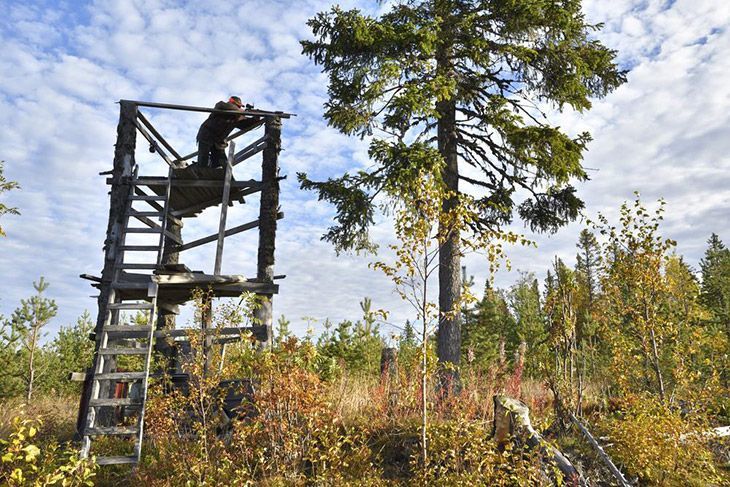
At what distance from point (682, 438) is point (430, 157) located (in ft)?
21.7

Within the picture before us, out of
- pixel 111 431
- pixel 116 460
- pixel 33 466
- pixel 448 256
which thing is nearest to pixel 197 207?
pixel 111 431

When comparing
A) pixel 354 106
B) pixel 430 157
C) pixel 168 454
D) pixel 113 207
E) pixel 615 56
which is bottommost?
pixel 168 454

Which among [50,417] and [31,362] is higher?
[31,362]

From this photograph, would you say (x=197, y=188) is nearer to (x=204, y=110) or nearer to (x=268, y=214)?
(x=204, y=110)

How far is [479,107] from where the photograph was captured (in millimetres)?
13312

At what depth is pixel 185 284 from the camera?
409 inches

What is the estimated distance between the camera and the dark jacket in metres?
11.6

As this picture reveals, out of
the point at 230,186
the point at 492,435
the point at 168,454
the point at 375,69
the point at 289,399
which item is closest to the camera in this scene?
the point at 289,399

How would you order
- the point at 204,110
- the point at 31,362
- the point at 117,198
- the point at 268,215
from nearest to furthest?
the point at 117,198, the point at 268,215, the point at 204,110, the point at 31,362

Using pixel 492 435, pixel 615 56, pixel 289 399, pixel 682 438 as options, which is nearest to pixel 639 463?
pixel 682 438

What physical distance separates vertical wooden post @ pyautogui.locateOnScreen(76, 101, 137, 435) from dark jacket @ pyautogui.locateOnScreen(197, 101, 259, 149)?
144cm

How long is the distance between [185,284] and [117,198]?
2.37 m

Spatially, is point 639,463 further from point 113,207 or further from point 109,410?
point 113,207

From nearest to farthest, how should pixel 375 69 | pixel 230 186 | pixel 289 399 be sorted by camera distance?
pixel 289 399 → pixel 230 186 → pixel 375 69
